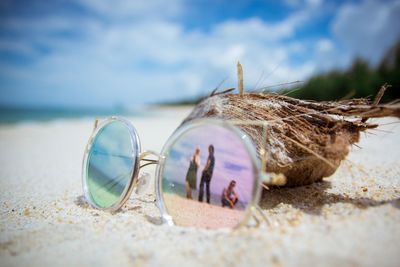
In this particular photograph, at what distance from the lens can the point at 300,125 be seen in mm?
2154

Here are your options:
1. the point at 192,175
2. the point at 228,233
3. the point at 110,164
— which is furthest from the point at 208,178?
the point at 110,164

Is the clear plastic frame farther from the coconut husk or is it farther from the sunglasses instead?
the coconut husk

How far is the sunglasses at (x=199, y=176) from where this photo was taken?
5.41ft

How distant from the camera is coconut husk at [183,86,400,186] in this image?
1926 millimetres

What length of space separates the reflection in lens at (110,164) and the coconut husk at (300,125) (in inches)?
33.5

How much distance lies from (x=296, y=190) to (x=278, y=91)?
3.27 feet

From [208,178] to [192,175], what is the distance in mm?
132

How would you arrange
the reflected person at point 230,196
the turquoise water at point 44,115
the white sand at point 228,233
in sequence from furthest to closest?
the turquoise water at point 44,115 → the reflected person at point 230,196 → the white sand at point 228,233

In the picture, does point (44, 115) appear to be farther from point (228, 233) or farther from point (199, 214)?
point (228, 233)

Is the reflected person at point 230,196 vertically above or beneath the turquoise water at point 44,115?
beneath

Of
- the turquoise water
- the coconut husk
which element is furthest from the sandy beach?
the turquoise water

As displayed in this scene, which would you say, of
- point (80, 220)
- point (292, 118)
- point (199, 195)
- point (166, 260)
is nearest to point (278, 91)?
point (292, 118)

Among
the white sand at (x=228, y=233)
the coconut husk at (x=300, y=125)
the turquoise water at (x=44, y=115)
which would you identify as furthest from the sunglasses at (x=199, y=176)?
the turquoise water at (x=44, y=115)

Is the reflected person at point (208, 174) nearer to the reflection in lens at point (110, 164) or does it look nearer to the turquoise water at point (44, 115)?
the reflection in lens at point (110, 164)
